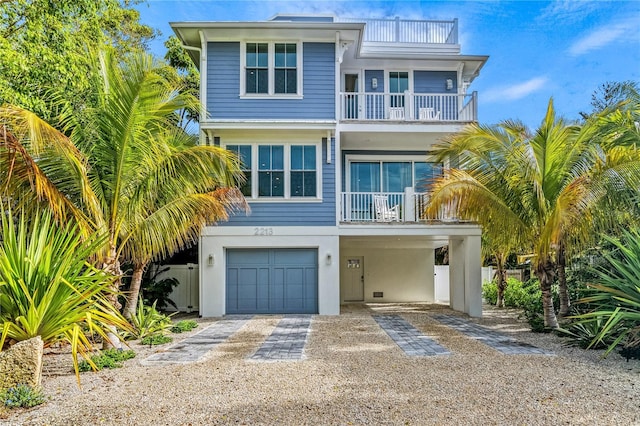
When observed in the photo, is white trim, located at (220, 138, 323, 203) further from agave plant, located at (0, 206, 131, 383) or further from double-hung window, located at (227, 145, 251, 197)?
agave plant, located at (0, 206, 131, 383)

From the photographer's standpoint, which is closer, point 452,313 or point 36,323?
point 36,323

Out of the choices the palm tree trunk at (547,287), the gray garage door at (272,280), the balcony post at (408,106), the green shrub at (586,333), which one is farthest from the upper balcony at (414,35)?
the green shrub at (586,333)

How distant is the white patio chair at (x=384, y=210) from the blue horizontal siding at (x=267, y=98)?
2.91 m

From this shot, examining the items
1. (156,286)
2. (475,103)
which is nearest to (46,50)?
(156,286)

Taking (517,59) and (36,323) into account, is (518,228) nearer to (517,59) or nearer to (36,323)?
(36,323)

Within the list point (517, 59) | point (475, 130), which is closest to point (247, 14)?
point (475, 130)

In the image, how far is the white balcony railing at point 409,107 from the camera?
1325 cm

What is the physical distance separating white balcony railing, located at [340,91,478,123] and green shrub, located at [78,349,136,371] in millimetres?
8679

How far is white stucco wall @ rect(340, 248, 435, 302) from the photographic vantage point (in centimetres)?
1823

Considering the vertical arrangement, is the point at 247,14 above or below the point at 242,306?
above

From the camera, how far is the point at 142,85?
7.52 m

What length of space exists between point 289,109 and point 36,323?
29.6 feet

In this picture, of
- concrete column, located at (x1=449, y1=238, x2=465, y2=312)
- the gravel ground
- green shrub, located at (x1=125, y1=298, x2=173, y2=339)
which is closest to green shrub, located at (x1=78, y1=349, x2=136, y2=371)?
the gravel ground

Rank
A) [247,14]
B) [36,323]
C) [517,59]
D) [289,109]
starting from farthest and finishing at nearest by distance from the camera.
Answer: [517,59] → [247,14] → [289,109] → [36,323]
